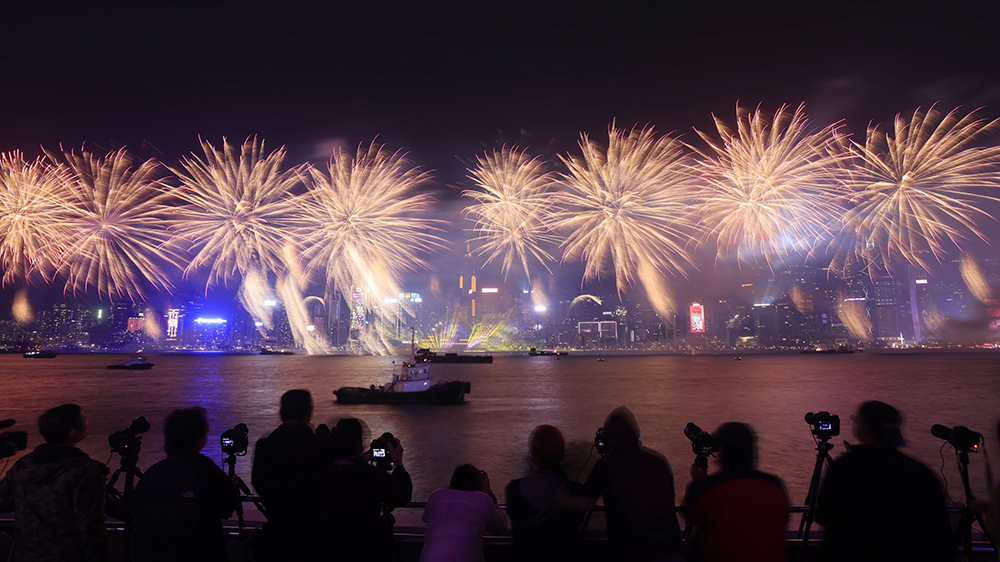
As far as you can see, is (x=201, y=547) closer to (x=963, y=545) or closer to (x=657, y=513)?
(x=657, y=513)

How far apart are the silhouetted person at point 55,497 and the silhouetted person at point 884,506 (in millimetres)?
5617

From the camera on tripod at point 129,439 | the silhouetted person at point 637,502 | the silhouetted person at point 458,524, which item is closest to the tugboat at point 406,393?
the camera on tripod at point 129,439

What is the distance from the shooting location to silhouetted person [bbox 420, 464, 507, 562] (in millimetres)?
3598

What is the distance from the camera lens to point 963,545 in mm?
5367

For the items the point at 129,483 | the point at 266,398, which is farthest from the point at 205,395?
the point at 129,483

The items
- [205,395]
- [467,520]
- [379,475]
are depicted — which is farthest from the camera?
[205,395]

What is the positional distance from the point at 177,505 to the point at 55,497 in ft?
3.03

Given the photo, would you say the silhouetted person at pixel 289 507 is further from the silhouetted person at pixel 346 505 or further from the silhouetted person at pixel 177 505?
the silhouetted person at pixel 177 505

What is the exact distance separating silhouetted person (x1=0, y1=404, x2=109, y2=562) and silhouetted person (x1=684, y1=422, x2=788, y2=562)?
14.9ft

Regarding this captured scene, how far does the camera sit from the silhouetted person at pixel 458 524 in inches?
142

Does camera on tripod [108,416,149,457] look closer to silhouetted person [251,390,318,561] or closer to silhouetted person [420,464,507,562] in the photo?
silhouetted person [251,390,318,561]

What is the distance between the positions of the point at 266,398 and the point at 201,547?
58365 mm

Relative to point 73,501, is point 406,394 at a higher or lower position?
lower

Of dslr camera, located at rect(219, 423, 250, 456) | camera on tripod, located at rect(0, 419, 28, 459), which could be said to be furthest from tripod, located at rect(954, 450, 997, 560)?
camera on tripod, located at rect(0, 419, 28, 459)
